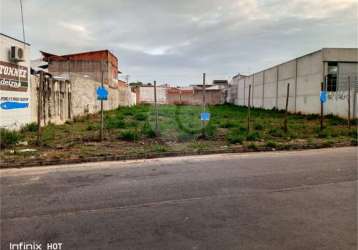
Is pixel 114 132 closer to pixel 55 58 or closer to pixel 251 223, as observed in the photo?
pixel 251 223

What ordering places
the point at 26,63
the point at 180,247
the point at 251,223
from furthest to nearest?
the point at 26,63, the point at 251,223, the point at 180,247

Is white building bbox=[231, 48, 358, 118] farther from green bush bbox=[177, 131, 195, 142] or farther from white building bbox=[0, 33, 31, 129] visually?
white building bbox=[0, 33, 31, 129]

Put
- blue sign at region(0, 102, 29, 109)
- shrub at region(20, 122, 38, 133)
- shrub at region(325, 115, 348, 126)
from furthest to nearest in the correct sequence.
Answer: shrub at region(325, 115, 348, 126), shrub at region(20, 122, 38, 133), blue sign at region(0, 102, 29, 109)

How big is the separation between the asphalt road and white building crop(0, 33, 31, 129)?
4649 mm

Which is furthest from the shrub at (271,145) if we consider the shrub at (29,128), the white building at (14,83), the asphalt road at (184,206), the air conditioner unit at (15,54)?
the air conditioner unit at (15,54)

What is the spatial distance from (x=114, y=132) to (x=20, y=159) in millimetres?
4935

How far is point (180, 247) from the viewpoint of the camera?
9.43ft

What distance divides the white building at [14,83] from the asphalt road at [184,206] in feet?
15.3

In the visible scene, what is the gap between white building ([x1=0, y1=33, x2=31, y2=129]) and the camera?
9.99m

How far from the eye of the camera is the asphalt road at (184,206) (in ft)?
10.0

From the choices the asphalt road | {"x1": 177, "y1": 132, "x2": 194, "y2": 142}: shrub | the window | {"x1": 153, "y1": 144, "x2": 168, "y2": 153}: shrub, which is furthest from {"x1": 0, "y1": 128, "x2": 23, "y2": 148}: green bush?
the window

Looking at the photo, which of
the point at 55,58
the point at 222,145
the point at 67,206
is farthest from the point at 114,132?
the point at 55,58

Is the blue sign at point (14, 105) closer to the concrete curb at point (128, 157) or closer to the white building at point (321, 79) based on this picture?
the concrete curb at point (128, 157)

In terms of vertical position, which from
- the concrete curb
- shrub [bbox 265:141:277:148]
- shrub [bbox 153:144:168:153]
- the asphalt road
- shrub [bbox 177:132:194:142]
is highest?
shrub [bbox 177:132:194:142]
